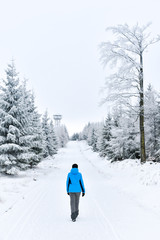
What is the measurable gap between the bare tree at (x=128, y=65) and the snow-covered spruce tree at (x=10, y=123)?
758 cm

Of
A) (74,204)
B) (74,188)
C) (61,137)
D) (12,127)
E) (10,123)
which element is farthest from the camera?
(61,137)

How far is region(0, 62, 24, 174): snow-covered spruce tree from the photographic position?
15.9 meters

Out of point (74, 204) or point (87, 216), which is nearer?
point (74, 204)

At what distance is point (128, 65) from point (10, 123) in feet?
34.5

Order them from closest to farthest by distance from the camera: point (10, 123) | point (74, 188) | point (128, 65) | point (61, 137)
→ 1. point (74, 188)
2. point (128, 65)
3. point (10, 123)
4. point (61, 137)

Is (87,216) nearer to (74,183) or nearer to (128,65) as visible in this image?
(74,183)

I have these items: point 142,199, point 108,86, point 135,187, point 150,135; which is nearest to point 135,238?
point 142,199

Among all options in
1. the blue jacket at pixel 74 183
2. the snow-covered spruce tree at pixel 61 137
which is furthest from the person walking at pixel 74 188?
the snow-covered spruce tree at pixel 61 137

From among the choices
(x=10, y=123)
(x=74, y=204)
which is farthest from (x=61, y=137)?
(x=74, y=204)

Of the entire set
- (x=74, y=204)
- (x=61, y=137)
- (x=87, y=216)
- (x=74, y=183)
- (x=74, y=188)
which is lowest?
(x=87, y=216)

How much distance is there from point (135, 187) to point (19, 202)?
6352mm

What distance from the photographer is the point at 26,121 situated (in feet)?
59.2

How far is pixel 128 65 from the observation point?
15.9 meters

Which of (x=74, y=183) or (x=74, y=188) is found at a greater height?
(x=74, y=183)
